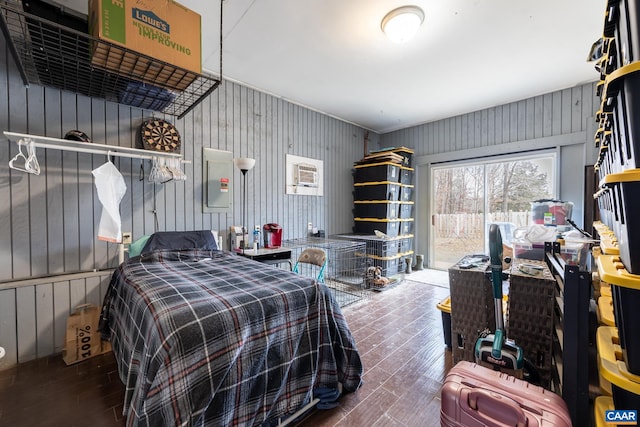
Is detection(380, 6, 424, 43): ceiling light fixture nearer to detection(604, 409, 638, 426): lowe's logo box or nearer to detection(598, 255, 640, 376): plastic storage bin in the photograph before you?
detection(598, 255, 640, 376): plastic storage bin

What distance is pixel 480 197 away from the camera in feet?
15.0

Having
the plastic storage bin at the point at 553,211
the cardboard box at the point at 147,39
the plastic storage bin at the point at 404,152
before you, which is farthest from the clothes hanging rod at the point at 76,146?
the plastic storage bin at the point at 553,211

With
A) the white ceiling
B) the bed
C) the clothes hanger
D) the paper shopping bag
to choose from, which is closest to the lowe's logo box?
the bed

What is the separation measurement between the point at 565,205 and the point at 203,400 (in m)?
4.31

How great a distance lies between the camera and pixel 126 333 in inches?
62.4

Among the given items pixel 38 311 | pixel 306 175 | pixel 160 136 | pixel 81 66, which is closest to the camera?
pixel 81 66

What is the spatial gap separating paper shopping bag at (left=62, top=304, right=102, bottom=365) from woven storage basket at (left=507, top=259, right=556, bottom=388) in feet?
10.5

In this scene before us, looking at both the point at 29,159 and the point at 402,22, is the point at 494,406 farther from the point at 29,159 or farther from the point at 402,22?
the point at 29,159

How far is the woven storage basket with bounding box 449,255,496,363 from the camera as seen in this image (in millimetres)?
1869

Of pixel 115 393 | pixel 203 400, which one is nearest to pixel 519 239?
pixel 203 400

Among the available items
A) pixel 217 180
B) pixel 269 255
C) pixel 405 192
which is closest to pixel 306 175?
pixel 217 180

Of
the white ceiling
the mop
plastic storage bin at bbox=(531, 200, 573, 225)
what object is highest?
the white ceiling

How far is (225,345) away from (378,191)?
12.3ft

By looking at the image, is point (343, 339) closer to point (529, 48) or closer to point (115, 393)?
point (115, 393)
